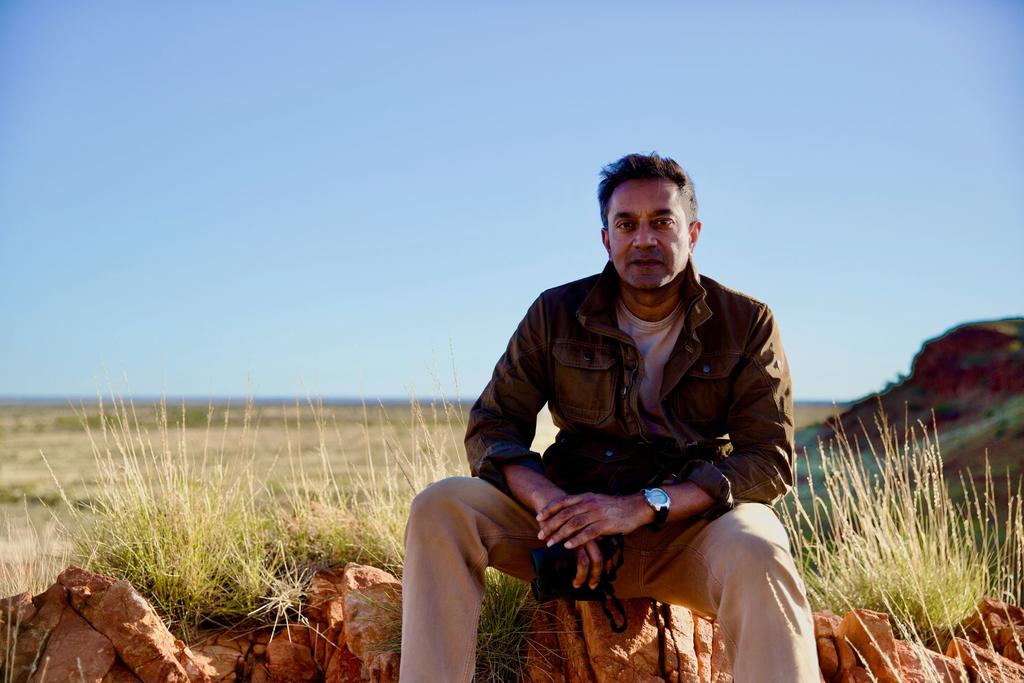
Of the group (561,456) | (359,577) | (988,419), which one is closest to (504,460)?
(561,456)

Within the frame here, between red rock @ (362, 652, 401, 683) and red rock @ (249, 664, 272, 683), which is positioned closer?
red rock @ (362, 652, 401, 683)

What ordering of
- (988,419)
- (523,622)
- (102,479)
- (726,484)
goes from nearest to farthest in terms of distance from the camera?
(726,484) → (523,622) → (102,479) → (988,419)

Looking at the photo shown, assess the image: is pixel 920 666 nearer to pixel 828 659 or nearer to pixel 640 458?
pixel 828 659

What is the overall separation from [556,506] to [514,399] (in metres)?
0.63

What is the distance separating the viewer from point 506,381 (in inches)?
127

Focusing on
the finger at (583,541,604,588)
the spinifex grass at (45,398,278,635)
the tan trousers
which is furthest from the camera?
the spinifex grass at (45,398,278,635)

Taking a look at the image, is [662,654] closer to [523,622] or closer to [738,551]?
[523,622]

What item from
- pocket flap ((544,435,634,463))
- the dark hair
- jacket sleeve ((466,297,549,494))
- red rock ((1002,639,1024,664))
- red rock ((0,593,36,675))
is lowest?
red rock ((1002,639,1024,664))

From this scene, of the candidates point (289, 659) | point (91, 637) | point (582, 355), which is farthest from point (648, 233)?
point (91, 637)

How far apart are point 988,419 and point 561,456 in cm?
1287

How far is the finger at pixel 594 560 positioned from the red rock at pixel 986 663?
66.1 inches

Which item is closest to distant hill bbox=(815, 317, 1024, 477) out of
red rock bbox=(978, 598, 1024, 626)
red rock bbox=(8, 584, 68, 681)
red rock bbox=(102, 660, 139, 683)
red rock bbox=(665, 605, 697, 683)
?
red rock bbox=(978, 598, 1024, 626)

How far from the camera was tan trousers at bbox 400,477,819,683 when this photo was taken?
2.33m

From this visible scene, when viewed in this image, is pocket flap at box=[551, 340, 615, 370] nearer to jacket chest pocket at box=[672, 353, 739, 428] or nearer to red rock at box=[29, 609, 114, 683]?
jacket chest pocket at box=[672, 353, 739, 428]
